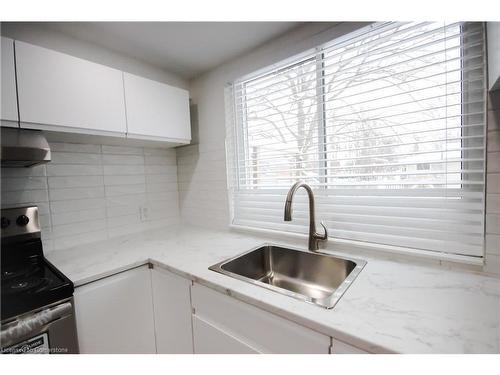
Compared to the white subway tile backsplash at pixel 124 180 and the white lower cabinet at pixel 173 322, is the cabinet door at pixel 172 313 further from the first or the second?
the white subway tile backsplash at pixel 124 180

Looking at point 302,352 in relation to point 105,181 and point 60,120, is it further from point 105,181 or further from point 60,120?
point 105,181

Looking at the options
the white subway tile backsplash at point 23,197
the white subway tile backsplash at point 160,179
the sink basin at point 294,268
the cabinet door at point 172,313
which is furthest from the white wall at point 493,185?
the white subway tile backsplash at point 23,197

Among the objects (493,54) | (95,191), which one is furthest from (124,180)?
(493,54)

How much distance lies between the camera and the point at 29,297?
88cm

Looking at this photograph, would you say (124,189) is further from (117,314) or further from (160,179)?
(117,314)

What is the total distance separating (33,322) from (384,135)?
1.71 metres

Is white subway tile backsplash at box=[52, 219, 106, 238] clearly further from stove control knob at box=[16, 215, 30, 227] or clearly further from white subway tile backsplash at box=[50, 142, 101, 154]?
white subway tile backsplash at box=[50, 142, 101, 154]

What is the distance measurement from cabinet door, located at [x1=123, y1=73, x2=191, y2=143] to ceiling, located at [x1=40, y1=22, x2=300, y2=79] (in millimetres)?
223

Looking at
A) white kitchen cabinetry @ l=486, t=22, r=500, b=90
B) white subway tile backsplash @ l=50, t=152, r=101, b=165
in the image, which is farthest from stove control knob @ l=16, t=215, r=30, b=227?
white kitchen cabinetry @ l=486, t=22, r=500, b=90

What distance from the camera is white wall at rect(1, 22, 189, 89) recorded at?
3.99 feet

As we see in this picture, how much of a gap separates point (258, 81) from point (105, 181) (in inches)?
51.7

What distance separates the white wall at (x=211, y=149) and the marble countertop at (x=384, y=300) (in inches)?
23.2

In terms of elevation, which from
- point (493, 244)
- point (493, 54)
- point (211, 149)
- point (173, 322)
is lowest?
point (173, 322)

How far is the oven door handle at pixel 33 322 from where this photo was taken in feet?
2.67
